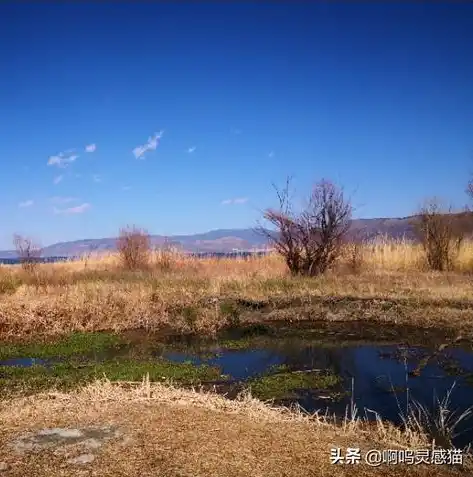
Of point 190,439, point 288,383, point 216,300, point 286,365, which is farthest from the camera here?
point 216,300

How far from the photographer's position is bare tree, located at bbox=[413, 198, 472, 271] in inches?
942

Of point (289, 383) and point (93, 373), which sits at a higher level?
point (93, 373)

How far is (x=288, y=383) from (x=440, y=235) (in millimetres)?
16850

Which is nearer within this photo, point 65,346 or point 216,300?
point 65,346

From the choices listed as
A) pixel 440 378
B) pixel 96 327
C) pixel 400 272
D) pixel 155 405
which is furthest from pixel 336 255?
pixel 155 405

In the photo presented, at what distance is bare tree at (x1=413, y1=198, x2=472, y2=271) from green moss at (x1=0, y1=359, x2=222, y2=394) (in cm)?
1638

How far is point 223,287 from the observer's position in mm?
18906

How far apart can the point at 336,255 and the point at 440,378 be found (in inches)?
504

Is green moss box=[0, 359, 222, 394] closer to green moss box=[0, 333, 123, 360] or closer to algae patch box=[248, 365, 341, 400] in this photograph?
algae patch box=[248, 365, 341, 400]

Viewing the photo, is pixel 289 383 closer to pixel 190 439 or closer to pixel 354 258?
pixel 190 439

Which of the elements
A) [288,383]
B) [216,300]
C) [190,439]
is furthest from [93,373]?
[216,300]

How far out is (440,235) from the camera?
78.3 ft

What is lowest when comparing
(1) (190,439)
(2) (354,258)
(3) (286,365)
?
(3) (286,365)

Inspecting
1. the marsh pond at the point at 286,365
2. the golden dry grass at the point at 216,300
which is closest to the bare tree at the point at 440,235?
the golden dry grass at the point at 216,300
